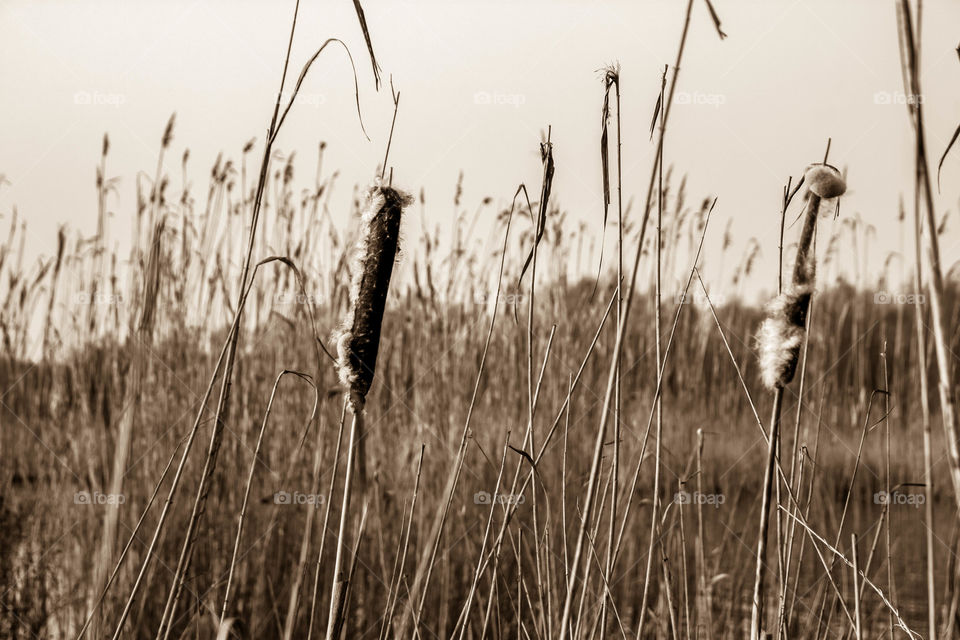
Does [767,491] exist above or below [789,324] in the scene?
below

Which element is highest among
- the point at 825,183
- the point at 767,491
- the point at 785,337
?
the point at 825,183

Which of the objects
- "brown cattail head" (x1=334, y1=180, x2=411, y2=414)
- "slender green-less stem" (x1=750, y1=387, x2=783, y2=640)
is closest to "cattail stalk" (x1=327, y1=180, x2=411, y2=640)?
"brown cattail head" (x1=334, y1=180, x2=411, y2=414)

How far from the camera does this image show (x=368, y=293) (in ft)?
2.43

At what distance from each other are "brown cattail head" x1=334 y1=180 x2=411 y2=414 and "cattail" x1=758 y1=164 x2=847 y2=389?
39cm

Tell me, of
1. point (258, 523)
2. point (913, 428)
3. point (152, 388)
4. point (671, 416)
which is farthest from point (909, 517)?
point (152, 388)

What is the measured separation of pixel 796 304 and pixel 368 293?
1.41 ft

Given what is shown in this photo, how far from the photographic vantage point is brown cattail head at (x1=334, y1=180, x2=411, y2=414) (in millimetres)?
740

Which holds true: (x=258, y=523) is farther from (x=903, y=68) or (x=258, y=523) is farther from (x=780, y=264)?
(x=903, y=68)

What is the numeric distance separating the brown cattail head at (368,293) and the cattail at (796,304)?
1.29 ft

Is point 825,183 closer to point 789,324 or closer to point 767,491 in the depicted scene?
point 789,324

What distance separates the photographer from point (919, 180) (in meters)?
0.54

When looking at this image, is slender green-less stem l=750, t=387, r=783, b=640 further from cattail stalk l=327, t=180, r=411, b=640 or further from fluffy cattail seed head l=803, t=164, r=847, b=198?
cattail stalk l=327, t=180, r=411, b=640

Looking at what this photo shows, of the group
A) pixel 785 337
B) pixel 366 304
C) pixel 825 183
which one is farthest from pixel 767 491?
pixel 366 304

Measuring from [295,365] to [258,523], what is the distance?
547mm
